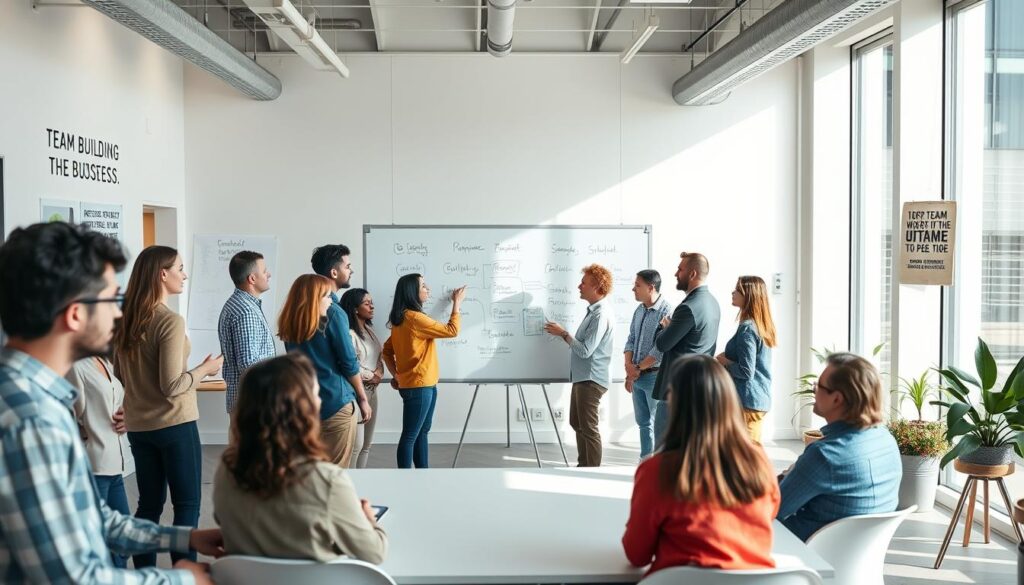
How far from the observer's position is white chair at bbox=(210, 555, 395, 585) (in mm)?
1987

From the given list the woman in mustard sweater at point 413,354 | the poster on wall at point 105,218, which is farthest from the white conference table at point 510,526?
the poster on wall at point 105,218

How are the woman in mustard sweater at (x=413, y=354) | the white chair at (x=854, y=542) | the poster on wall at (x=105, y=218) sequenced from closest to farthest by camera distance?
the white chair at (x=854, y=542), the poster on wall at (x=105, y=218), the woman in mustard sweater at (x=413, y=354)

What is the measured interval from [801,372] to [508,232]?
104 inches

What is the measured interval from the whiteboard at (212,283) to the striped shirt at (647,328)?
9.46 feet

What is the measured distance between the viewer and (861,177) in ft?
22.3

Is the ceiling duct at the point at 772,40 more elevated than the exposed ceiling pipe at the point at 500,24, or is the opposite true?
the exposed ceiling pipe at the point at 500,24

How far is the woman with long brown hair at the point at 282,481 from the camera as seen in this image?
6.56 ft

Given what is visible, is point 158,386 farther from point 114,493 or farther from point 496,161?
point 496,161

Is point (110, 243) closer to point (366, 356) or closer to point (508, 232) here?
point (366, 356)

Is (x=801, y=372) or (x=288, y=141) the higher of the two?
(x=288, y=141)

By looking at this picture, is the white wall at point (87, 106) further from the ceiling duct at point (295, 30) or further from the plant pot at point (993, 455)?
the plant pot at point (993, 455)

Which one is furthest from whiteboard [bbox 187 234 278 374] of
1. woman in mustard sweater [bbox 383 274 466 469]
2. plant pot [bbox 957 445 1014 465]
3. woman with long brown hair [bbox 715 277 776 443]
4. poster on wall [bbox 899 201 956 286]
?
plant pot [bbox 957 445 1014 465]

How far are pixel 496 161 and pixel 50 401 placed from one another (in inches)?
225

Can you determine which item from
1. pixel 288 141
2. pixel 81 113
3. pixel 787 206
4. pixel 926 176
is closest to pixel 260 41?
pixel 288 141
